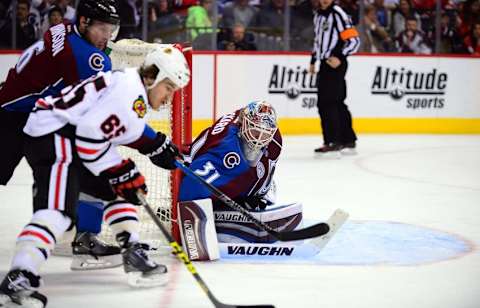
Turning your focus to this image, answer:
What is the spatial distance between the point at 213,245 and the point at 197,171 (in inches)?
13.5

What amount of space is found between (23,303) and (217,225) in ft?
4.19

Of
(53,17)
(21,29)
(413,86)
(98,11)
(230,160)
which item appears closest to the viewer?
(98,11)

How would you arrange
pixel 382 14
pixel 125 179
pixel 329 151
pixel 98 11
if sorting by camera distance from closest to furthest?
pixel 125 179 → pixel 98 11 → pixel 329 151 → pixel 382 14

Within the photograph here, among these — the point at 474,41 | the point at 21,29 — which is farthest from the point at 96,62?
the point at 474,41

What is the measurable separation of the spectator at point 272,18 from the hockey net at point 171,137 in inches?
176

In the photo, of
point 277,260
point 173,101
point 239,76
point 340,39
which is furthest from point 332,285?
point 239,76

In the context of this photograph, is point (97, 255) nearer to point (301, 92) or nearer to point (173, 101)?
point (173, 101)

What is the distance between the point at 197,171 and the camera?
13.6 ft

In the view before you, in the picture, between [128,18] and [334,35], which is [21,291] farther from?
[128,18]

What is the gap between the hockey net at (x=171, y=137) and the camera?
436 cm

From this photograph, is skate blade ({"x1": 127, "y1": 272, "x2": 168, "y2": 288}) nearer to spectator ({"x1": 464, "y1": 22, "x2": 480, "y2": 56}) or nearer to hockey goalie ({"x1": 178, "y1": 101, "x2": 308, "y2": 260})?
hockey goalie ({"x1": 178, "y1": 101, "x2": 308, "y2": 260})

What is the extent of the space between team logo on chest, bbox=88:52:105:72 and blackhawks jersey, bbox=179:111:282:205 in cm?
62

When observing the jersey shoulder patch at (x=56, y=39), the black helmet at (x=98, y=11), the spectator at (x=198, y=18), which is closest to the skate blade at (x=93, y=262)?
the jersey shoulder patch at (x=56, y=39)

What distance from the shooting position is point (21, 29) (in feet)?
28.1
